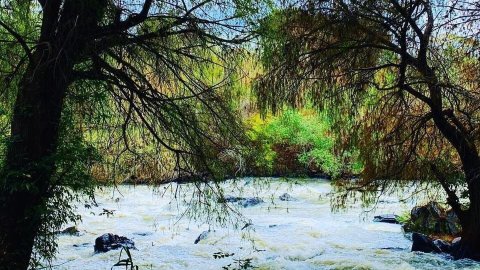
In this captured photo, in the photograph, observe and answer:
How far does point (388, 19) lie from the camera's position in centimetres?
509

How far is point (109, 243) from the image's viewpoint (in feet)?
24.9

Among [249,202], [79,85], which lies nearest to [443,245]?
[249,202]

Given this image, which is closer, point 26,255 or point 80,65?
point 26,255

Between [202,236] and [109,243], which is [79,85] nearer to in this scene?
[109,243]

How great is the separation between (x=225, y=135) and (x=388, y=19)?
2.08 meters

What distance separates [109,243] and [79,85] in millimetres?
4069

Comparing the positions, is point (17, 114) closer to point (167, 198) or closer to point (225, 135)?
point (225, 135)

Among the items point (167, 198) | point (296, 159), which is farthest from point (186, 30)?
point (296, 159)

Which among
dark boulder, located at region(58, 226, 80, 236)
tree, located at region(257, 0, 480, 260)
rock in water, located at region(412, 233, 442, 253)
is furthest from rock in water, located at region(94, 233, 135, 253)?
rock in water, located at region(412, 233, 442, 253)

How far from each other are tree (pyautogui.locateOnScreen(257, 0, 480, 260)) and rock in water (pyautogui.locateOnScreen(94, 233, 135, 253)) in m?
3.58

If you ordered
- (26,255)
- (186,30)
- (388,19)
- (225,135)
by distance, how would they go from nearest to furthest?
1. (26,255)
2. (186,30)
3. (225,135)
4. (388,19)

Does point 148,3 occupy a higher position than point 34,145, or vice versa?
point 148,3

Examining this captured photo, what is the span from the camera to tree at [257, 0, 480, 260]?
511 centimetres

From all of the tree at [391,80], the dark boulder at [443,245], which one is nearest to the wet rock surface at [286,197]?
the dark boulder at [443,245]
